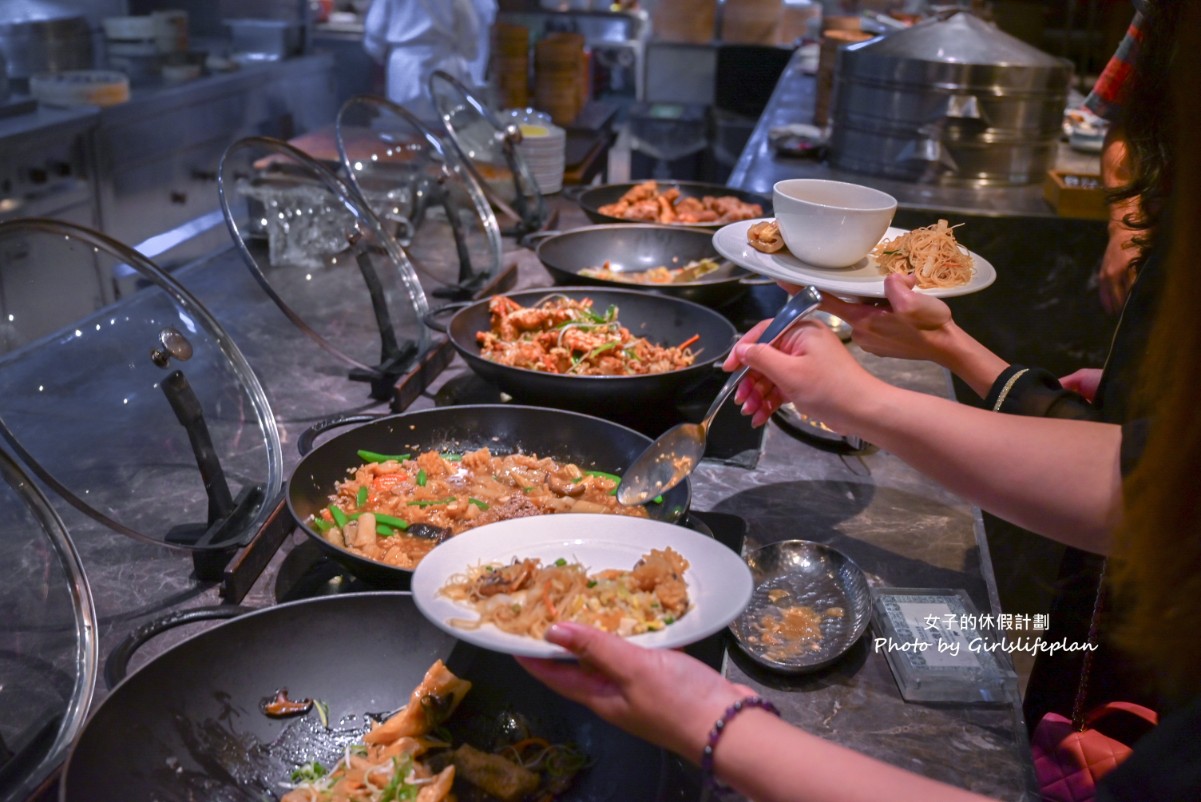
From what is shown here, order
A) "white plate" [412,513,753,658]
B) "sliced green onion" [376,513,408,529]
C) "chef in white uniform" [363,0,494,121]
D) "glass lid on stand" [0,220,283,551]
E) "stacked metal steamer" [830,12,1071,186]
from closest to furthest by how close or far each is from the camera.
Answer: "white plate" [412,513,753,658], "glass lid on stand" [0,220,283,551], "sliced green onion" [376,513,408,529], "stacked metal steamer" [830,12,1071,186], "chef in white uniform" [363,0,494,121]

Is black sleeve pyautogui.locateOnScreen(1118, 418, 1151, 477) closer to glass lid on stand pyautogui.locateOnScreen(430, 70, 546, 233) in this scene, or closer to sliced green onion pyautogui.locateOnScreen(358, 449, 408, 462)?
sliced green onion pyautogui.locateOnScreen(358, 449, 408, 462)

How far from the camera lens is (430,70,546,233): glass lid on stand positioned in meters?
3.10

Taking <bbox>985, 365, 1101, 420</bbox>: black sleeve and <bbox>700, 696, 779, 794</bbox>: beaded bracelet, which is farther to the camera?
<bbox>985, 365, 1101, 420</bbox>: black sleeve

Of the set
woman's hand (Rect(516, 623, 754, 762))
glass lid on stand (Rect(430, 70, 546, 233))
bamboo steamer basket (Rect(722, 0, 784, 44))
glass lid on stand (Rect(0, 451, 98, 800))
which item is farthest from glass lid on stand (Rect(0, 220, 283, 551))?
bamboo steamer basket (Rect(722, 0, 784, 44))

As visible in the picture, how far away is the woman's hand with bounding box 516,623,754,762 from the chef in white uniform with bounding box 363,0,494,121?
4768 millimetres

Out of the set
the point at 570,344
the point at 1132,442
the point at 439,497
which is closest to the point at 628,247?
the point at 570,344

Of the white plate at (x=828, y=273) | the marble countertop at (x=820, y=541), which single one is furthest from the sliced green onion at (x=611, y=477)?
→ the white plate at (x=828, y=273)

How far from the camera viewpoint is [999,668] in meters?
1.33

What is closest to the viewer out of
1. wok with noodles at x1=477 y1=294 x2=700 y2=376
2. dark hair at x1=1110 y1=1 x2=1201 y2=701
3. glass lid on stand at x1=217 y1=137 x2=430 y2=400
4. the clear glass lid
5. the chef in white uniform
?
dark hair at x1=1110 y1=1 x2=1201 y2=701

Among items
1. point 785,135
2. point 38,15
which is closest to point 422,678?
point 785,135

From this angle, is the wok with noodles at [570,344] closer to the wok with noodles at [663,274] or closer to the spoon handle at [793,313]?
the wok with noodles at [663,274]

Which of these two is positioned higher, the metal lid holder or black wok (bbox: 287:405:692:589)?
the metal lid holder

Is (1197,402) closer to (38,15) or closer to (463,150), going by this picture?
(463,150)

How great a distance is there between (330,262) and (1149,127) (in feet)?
5.30
